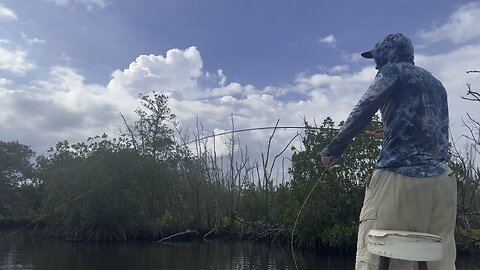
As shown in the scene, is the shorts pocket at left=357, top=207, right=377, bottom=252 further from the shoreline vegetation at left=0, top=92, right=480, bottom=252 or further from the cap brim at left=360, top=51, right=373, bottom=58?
the shoreline vegetation at left=0, top=92, right=480, bottom=252

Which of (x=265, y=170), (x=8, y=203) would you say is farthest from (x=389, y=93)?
(x=8, y=203)

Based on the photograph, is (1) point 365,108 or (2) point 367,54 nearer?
(1) point 365,108

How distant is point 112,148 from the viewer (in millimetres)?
31078

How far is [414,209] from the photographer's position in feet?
8.30

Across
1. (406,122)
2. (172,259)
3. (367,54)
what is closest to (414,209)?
(406,122)

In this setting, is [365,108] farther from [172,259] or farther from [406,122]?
[172,259]

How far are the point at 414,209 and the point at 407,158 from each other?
0.85 ft

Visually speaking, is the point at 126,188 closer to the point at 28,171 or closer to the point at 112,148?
the point at 112,148

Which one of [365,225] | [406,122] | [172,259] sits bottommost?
[172,259]

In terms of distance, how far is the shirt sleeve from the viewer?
2619 millimetres

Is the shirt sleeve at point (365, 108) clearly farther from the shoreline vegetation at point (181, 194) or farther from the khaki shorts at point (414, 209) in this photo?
the shoreline vegetation at point (181, 194)

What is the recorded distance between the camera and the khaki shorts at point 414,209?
2.54m

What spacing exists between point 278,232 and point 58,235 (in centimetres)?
1444

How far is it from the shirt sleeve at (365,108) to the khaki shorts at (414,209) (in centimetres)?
27
